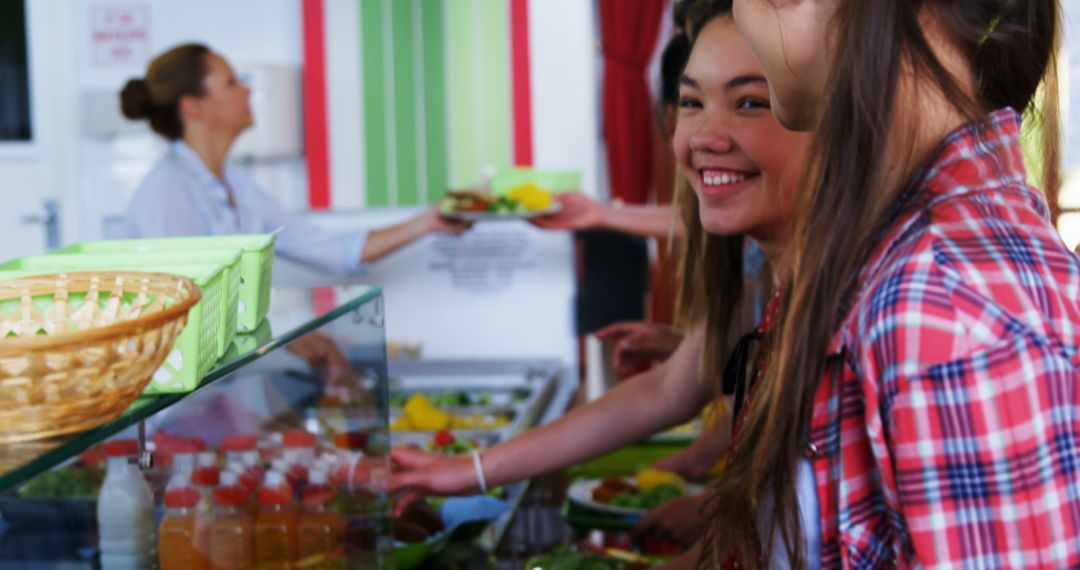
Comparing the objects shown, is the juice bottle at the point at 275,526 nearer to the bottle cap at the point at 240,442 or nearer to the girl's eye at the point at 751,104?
the bottle cap at the point at 240,442

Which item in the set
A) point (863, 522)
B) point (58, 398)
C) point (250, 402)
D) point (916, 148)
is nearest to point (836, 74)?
point (916, 148)

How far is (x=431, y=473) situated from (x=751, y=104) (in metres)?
0.83

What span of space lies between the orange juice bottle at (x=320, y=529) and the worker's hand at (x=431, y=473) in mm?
292

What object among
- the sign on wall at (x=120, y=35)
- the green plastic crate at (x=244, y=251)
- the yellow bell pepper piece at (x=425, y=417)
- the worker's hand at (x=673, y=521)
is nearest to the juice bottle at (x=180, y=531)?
the green plastic crate at (x=244, y=251)

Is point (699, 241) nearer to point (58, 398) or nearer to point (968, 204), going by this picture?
point (968, 204)

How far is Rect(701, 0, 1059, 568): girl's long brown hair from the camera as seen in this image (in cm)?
106

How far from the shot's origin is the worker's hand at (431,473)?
2152mm

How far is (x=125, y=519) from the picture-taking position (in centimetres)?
142

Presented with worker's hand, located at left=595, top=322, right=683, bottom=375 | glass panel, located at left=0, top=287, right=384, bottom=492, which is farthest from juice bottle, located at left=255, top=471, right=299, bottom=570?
worker's hand, located at left=595, top=322, right=683, bottom=375

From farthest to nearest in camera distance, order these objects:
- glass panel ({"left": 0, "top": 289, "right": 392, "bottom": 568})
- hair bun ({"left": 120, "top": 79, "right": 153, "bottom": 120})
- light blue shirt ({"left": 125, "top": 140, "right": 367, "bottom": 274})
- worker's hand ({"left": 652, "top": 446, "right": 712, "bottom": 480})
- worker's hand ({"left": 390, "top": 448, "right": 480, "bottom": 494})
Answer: hair bun ({"left": 120, "top": 79, "right": 153, "bottom": 120}) < light blue shirt ({"left": 125, "top": 140, "right": 367, "bottom": 274}) < worker's hand ({"left": 652, "top": 446, "right": 712, "bottom": 480}) < worker's hand ({"left": 390, "top": 448, "right": 480, "bottom": 494}) < glass panel ({"left": 0, "top": 289, "right": 392, "bottom": 568})

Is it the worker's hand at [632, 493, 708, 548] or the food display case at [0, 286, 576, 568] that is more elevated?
the food display case at [0, 286, 576, 568]

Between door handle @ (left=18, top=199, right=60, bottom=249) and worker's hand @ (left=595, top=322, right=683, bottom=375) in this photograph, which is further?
door handle @ (left=18, top=199, right=60, bottom=249)

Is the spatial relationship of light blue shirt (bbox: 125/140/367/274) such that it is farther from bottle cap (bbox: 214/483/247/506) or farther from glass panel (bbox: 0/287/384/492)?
bottle cap (bbox: 214/483/247/506)

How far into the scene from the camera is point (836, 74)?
1062mm
